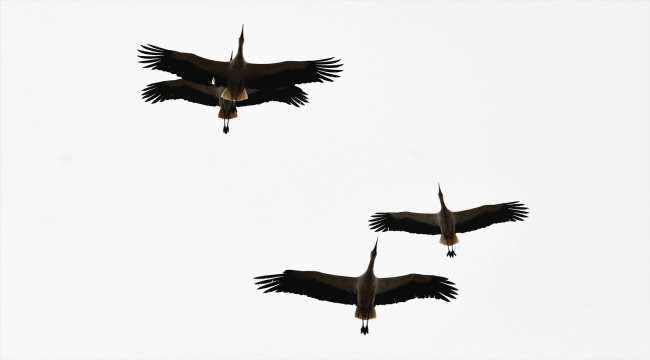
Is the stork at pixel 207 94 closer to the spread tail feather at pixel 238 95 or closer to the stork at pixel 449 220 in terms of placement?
the spread tail feather at pixel 238 95

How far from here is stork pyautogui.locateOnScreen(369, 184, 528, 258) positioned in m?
23.5

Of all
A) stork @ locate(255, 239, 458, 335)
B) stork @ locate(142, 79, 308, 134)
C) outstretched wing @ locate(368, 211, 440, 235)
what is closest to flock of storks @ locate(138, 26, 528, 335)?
stork @ locate(255, 239, 458, 335)

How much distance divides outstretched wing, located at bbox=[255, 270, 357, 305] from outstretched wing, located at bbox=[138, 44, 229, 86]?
3926 mm

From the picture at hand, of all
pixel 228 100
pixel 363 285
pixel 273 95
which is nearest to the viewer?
pixel 363 285

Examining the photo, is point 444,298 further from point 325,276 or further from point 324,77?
point 324,77

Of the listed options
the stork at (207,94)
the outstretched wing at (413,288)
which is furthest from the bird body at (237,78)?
the outstretched wing at (413,288)

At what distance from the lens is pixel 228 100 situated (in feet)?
73.2

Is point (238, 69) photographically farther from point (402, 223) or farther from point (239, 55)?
point (402, 223)

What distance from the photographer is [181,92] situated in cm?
2448

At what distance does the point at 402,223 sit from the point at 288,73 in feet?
16.5

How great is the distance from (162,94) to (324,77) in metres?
5.36

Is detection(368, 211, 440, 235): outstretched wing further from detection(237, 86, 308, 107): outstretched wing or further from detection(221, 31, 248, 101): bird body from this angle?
detection(221, 31, 248, 101): bird body

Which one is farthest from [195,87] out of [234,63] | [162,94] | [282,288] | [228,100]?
[282,288]

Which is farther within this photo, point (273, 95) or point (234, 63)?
point (273, 95)
